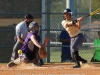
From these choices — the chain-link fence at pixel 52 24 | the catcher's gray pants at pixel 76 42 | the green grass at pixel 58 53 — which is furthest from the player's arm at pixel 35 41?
the green grass at pixel 58 53

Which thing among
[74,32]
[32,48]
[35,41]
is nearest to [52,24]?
[74,32]

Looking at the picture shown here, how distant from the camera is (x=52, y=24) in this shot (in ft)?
47.8

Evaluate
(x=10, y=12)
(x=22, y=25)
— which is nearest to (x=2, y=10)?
(x=10, y=12)

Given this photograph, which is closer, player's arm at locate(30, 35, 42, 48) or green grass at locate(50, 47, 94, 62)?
player's arm at locate(30, 35, 42, 48)

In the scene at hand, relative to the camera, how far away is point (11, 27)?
14562mm

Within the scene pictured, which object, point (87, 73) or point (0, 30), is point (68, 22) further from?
point (0, 30)

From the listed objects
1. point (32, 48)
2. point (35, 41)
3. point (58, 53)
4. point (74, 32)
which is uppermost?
point (74, 32)

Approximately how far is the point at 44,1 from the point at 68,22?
3.60 m

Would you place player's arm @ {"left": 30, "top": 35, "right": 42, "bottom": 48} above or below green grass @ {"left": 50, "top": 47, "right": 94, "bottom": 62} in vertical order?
above

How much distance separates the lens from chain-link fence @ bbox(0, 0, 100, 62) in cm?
1420

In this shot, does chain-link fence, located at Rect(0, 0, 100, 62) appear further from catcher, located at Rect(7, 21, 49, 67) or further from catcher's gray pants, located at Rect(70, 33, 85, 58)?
catcher, located at Rect(7, 21, 49, 67)

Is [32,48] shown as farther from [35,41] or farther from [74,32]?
→ [74,32]

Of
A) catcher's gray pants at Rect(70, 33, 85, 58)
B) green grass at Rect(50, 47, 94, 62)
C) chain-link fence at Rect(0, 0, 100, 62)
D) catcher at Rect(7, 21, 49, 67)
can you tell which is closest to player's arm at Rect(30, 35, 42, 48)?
catcher at Rect(7, 21, 49, 67)

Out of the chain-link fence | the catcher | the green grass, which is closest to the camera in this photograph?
the catcher
